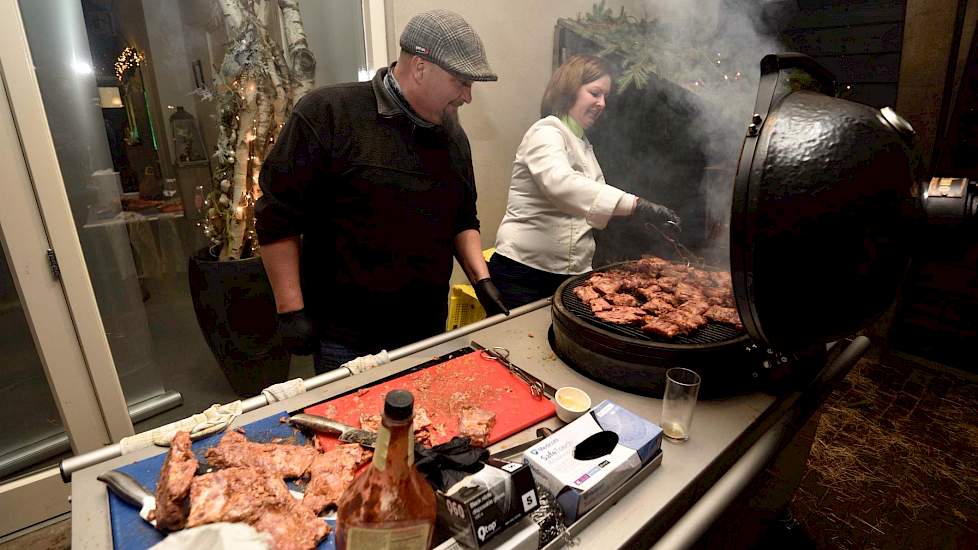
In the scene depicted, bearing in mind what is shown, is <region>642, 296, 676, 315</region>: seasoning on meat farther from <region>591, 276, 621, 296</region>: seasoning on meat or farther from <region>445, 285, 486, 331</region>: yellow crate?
<region>445, 285, 486, 331</region>: yellow crate

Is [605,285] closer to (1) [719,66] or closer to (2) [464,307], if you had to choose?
(2) [464,307]

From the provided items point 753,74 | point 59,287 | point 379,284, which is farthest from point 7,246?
point 753,74

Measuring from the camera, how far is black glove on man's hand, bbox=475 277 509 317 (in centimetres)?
200

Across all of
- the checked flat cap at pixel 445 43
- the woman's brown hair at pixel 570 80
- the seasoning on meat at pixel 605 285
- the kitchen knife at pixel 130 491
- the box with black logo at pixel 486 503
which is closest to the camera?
the box with black logo at pixel 486 503

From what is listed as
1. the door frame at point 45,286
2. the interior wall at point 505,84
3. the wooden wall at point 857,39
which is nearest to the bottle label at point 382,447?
the door frame at point 45,286

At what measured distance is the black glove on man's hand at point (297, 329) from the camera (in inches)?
69.2

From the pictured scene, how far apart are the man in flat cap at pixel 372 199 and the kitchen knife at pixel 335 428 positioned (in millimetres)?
628

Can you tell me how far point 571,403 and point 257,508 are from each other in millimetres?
770

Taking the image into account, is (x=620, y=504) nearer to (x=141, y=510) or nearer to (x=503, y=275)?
(x=141, y=510)

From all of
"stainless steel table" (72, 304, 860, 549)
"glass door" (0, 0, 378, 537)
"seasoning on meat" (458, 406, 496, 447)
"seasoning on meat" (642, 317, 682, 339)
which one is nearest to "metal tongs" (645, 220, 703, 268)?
"seasoning on meat" (642, 317, 682, 339)

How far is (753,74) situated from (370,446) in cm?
329

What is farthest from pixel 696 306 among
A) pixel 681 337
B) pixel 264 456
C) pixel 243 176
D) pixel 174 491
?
pixel 243 176

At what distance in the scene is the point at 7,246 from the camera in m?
2.07

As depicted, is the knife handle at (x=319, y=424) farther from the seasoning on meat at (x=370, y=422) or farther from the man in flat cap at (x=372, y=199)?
the man in flat cap at (x=372, y=199)
